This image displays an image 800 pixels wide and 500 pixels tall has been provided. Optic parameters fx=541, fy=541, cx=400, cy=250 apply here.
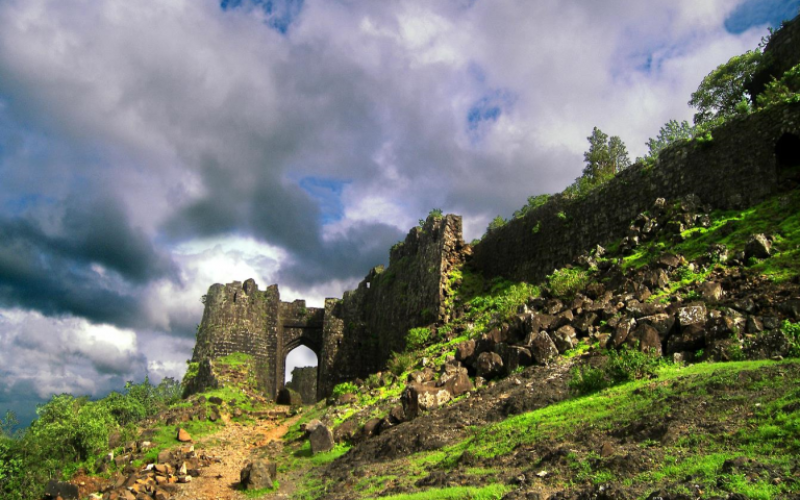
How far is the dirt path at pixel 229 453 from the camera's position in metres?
13.2

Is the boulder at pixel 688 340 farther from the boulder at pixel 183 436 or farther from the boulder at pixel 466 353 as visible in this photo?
the boulder at pixel 183 436

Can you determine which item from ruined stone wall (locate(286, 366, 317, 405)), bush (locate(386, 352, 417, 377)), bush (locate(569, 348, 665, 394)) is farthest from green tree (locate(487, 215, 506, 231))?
ruined stone wall (locate(286, 366, 317, 405))

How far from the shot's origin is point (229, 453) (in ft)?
59.6

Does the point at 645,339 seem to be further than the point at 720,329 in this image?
Yes

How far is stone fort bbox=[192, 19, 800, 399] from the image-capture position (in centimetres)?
1731

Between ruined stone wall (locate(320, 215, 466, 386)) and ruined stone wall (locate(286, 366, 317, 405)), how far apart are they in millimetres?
13262

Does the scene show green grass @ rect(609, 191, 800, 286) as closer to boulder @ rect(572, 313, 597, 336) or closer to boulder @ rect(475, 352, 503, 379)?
boulder @ rect(572, 313, 597, 336)

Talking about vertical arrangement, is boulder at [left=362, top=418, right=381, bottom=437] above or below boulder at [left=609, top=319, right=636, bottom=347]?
below

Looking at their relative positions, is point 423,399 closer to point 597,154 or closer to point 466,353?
point 466,353

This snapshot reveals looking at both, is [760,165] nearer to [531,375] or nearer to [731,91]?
[531,375]

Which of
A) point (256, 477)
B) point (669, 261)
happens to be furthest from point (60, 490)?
point (669, 261)

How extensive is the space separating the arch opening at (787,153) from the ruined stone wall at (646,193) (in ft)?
0.82

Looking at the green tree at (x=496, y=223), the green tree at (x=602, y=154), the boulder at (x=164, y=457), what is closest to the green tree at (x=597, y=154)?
the green tree at (x=602, y=154)

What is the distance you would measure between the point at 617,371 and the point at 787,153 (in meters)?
11.0
